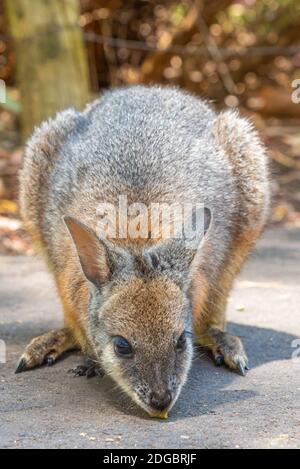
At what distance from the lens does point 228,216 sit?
5.90m

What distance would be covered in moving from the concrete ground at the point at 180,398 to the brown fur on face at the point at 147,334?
0.21 metres

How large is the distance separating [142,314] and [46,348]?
1364mm

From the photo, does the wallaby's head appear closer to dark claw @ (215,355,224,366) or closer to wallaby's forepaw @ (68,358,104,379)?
wallaby's forepaw @ (68,358,104,379)

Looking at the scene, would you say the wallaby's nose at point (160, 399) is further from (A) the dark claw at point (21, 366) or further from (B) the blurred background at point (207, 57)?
(B) the blurred background at point (207, 57)

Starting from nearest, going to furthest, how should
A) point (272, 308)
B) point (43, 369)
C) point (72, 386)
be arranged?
point (72, 386)
point (43, 369)
point (272, 308)

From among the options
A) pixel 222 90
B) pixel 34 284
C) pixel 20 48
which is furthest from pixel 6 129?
pixel 34 284

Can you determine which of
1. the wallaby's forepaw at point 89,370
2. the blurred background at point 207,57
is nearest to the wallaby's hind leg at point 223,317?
the wallaby's forepaw at point 89,370

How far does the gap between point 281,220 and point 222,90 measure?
378 cm

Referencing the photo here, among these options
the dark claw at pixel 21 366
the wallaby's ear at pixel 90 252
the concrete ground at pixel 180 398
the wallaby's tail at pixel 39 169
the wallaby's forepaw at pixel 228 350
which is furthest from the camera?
the wallaby's tail at pixel 39 169

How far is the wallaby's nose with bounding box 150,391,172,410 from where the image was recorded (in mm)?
4395

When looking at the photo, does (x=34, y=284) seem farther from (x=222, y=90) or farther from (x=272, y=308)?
(x=222, y=90)

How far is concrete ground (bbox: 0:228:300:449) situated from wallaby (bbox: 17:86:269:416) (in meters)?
0.16

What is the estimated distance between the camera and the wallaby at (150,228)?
4570 millimetres

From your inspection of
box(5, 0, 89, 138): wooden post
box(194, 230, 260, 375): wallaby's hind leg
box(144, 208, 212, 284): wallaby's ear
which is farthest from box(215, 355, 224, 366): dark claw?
box(5, 0, 89, 138): wooden post
